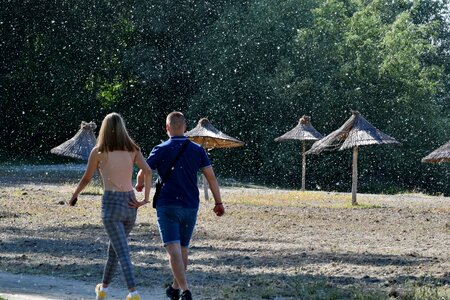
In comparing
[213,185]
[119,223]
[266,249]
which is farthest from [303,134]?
[119,223]

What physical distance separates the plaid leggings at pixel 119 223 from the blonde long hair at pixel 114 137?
386mm

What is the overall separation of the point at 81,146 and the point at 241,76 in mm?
14489

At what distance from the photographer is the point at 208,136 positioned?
27.5 metres

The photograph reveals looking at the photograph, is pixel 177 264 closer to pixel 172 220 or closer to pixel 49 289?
pixel 172 220

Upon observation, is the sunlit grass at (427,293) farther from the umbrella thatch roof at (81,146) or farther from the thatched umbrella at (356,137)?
the umbrella thatch roof at (81,146)

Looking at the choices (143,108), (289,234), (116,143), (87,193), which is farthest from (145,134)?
(116,143)

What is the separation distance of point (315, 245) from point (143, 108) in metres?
31.8

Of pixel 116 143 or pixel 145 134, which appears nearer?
pixel 116 143

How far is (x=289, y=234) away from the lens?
54.8 ft

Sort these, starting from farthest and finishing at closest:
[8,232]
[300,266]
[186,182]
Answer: [8,232] < [300,266] < [186,182]

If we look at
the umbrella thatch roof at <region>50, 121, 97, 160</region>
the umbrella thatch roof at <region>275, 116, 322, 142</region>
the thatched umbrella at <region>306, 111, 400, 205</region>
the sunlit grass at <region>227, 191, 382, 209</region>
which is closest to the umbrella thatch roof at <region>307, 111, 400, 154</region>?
the thatched umbrella at <region>306, 111, 400, 205</region>

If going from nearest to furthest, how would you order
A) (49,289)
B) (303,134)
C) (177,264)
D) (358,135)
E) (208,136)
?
(177,264) < (49,289) < (208,136) < (358,135) < (303,134)

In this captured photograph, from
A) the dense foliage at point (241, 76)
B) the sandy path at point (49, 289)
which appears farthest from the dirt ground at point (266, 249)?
the dense foliage at point (241, 76)

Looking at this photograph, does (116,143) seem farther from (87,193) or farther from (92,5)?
(92,5)
